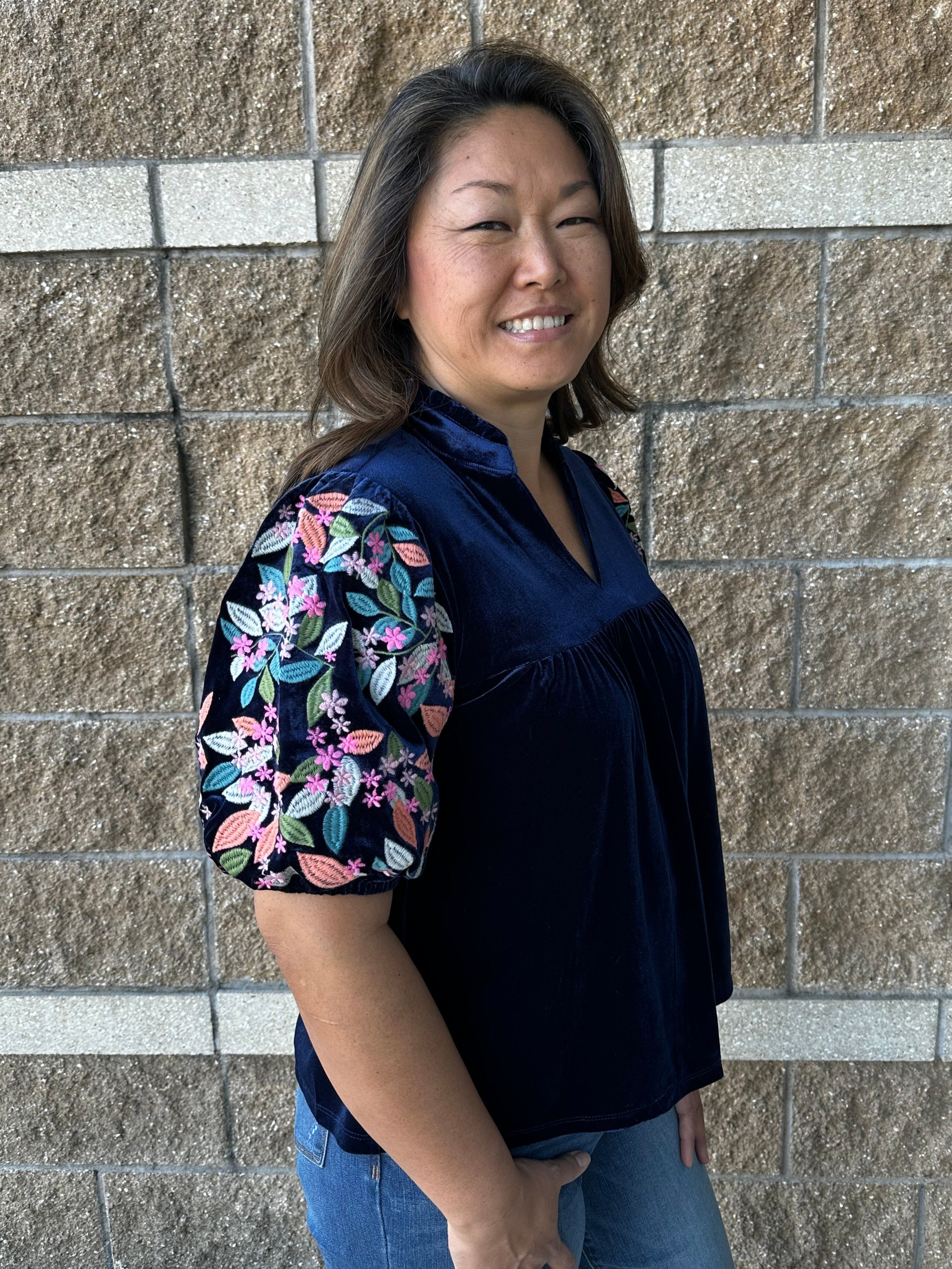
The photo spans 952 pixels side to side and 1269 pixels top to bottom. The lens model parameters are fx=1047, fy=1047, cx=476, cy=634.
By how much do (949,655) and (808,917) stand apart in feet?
1.96

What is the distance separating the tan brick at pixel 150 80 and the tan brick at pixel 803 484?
3.07 ft

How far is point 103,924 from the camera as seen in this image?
2.14m

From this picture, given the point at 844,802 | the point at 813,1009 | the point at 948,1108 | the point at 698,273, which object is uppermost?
the point at 698,273

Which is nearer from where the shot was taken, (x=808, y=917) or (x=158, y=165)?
(x=158, y=165)

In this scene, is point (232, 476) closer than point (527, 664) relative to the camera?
No

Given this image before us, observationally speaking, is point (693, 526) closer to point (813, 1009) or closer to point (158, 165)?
point (813, 1009)

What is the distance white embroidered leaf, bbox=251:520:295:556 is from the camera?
3.22ft

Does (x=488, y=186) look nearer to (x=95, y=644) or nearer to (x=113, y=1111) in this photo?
(x=95, y=644)

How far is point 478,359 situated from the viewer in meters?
1.15

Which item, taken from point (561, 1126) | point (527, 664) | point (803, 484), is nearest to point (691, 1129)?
point (561, 1126)

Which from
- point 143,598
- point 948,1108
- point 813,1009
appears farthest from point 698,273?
point 948,1108

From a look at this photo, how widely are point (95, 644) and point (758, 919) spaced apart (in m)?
1.44

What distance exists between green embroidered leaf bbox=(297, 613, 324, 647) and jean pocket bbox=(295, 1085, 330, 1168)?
0.59 m

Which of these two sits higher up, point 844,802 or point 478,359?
point 478,359
